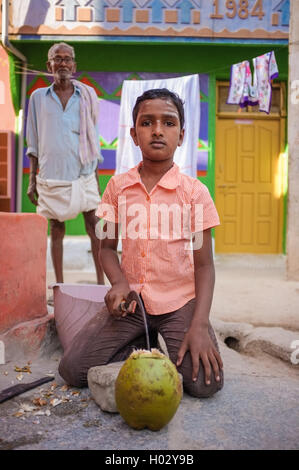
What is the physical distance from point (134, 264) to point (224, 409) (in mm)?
724

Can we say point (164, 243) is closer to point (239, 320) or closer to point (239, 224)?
point (239, 320)

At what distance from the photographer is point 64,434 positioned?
5.33 feet

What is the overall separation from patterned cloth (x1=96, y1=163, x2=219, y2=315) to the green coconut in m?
0.48

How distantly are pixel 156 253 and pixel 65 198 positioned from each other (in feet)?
5.85

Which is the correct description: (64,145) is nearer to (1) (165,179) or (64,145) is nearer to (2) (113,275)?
(1) (165,179)

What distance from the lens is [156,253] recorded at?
2119mm

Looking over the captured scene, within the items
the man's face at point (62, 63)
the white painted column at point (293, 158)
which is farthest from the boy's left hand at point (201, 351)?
the white painted column at point (293, 158)

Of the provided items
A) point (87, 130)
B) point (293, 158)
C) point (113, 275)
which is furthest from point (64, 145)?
point (293, 158)

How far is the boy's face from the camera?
2055mm

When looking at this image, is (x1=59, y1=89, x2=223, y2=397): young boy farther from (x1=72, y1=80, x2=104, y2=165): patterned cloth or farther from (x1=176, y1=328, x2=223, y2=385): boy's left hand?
(x1=72, y1=80, x2=104, y2=165): patterned cloth

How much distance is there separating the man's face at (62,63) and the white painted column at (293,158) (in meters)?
2.60

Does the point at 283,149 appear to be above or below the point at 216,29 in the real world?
below

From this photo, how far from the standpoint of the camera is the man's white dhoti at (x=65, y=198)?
371 centimetres

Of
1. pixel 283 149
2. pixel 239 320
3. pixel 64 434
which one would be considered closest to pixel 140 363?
pixel 64 434
